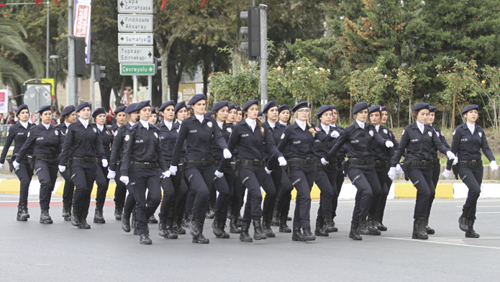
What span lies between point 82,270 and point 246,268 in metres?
1.77

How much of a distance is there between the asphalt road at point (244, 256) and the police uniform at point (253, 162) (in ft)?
1.34

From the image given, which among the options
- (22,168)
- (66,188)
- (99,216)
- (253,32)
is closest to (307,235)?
(99,216)

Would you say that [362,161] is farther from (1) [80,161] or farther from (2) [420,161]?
(1) [80,161]

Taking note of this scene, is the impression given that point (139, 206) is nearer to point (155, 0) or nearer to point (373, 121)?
point (373, 121)

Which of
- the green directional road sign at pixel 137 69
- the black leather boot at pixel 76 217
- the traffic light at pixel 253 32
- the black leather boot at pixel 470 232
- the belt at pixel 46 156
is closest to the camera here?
the black leather boot at pixel 470 232

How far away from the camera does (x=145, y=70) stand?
59.9 feet

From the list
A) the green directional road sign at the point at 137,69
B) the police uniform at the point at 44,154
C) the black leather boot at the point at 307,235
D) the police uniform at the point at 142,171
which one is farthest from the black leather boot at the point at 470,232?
the green directional road sign at the point at 137,69

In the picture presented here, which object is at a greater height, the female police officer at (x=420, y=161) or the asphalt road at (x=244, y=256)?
the female police officer at (x=420, y=161)

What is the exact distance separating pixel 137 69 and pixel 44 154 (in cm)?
708

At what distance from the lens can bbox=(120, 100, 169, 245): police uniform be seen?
30.7 feet

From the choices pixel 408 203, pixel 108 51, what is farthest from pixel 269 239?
pixel 108 51

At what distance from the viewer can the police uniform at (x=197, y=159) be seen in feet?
30.7

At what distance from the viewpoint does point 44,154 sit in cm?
1161

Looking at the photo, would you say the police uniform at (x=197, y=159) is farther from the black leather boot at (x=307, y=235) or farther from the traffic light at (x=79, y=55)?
the traffic light at (x=79, y=55)
